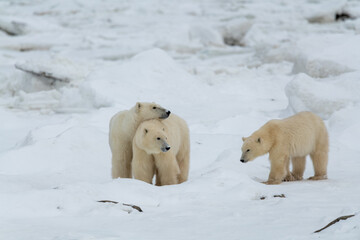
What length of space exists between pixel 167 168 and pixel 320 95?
3804 mm

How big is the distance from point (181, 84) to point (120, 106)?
1.81 meters

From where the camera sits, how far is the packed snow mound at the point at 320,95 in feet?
25.5

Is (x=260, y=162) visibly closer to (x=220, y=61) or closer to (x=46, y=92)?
(x=46, y=92)

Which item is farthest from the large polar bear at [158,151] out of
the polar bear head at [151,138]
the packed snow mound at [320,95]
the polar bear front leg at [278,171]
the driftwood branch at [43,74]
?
the driftwood branch at [43,74]

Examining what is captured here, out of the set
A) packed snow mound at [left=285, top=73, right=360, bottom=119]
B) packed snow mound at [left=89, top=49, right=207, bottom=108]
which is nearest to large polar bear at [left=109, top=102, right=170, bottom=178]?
packed snow mound at [left=285, top=73, right=360, bottom=119]

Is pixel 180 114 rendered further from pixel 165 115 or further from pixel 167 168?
pixel 167 168

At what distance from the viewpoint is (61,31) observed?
69.4ft

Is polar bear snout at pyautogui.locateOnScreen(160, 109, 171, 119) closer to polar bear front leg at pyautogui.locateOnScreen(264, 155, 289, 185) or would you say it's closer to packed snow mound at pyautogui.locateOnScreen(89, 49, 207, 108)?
polar bear front leg at pyautogui.locateOnScreen(264, 155, 289, 185)

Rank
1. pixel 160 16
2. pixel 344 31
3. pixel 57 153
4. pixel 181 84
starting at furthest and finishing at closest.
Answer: pixel 160 16 → pixel 344 31 → pixel 181 84 → pixel 57 153

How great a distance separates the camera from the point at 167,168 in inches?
188

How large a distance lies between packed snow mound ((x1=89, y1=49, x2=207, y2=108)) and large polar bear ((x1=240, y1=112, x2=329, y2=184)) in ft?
13.6

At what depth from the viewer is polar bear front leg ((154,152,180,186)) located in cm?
474

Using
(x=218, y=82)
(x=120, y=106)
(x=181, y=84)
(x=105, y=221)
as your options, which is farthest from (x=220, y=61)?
(x=105, y=221)

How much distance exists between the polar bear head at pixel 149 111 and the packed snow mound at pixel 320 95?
340 centimetres
